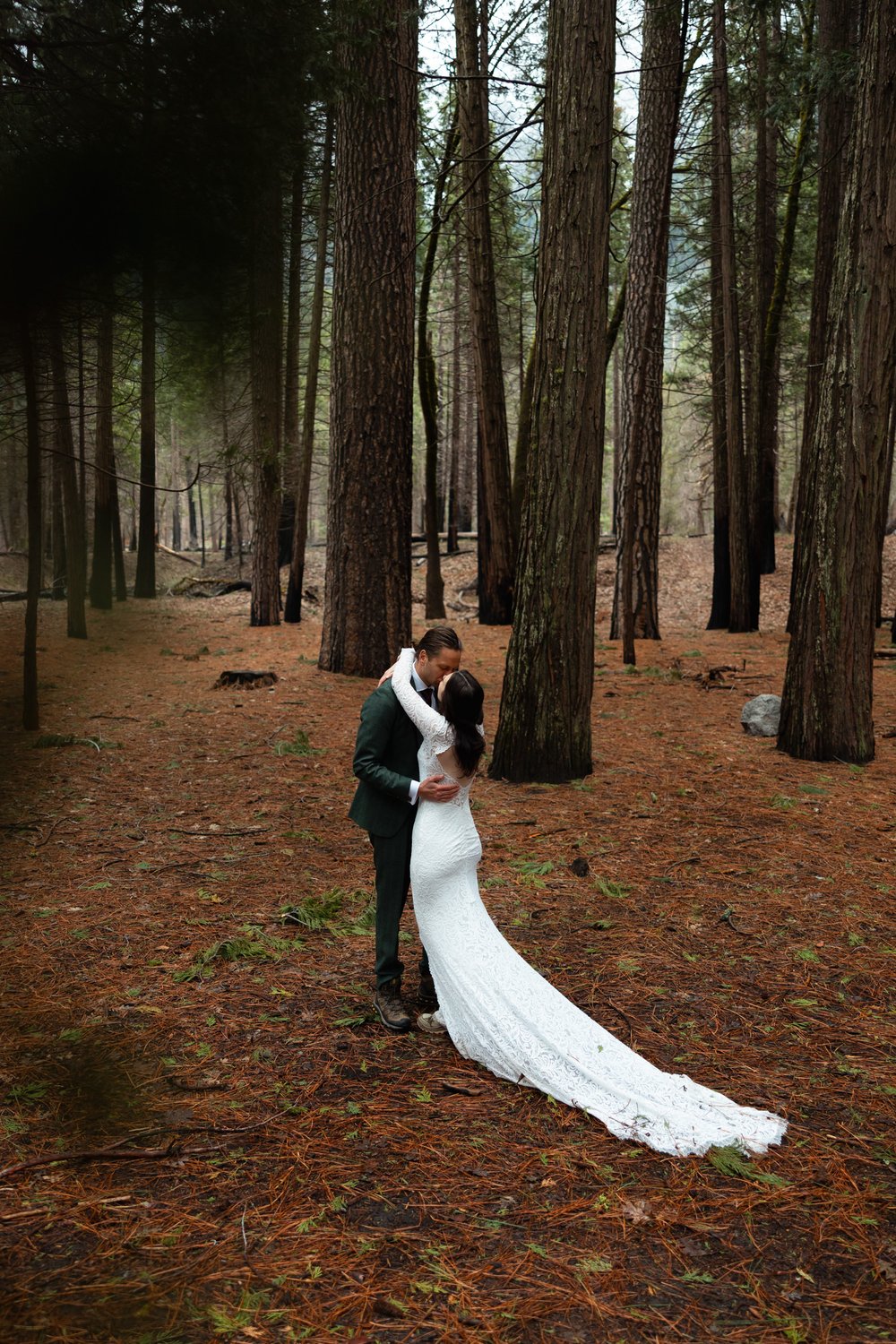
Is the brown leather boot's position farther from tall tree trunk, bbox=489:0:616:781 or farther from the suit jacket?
tall tree trunk, bbox=489:0:616:781

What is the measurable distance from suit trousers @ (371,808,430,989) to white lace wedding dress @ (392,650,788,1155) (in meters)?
0.13

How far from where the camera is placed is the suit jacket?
4113mm

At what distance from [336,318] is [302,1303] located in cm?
1007

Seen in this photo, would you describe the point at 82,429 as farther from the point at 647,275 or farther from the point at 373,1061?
the point at 647,275

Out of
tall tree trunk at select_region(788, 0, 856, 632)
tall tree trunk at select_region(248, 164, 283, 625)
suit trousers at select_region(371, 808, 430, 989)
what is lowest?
suit trousers at select_region(371, 808, 430, 989)

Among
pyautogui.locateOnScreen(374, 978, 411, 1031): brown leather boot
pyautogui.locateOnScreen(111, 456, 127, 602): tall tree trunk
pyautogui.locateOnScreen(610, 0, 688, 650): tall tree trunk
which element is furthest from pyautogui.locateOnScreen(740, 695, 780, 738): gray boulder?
pyautogui.locateOnScreen(111, 456, 127, 602): tall tree trunk

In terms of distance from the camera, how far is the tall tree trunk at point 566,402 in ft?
23.9

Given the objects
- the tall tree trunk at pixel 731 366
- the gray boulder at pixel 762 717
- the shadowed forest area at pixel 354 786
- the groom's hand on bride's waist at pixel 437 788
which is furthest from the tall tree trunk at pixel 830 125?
the groom's hand on bride's waist at pixel 437 788

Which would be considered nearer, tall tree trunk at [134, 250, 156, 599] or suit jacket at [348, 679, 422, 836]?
tall tree trunk at [134, 250, 156, 599]

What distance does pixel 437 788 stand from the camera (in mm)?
4066

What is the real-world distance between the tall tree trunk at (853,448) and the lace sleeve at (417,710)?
5.28 metres

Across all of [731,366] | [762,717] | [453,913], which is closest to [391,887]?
[453,913]

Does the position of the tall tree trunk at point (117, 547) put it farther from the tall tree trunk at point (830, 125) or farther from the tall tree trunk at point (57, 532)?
the tall tree trunk at point (830, 125)

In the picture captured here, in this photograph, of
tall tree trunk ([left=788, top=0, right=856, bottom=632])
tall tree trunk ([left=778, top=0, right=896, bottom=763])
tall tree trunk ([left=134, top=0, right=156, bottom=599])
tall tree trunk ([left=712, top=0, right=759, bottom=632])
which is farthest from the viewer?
tall tree trunk ([left=712, top=0, right=759, bottom=632])
